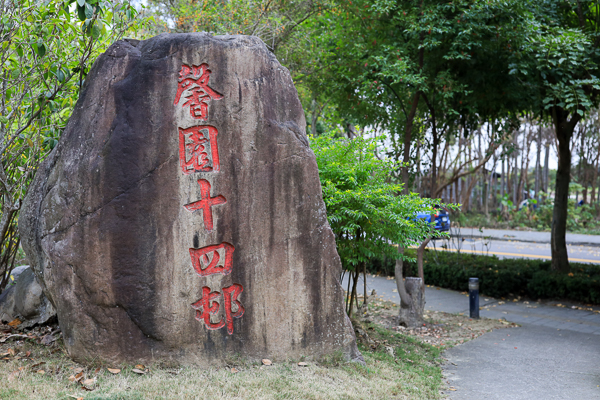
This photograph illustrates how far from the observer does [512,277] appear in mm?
8961

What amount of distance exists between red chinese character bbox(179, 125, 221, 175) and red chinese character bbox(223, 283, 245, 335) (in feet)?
3.37

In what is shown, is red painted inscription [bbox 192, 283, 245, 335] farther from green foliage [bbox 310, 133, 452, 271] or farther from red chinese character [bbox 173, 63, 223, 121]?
red chinese character [bbox 173, 63, 223, 121]

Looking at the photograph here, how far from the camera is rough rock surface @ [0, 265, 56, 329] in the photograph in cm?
501

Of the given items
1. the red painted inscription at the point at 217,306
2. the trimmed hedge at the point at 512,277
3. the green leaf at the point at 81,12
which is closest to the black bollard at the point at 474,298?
the trimmed hedge at the point at 512,277

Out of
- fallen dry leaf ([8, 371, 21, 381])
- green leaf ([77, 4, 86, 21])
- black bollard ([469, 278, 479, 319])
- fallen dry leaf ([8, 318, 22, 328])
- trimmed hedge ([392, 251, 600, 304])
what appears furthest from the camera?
trimmed hedge ([392, 251, 600, 304])

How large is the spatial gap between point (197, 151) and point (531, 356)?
449 cm

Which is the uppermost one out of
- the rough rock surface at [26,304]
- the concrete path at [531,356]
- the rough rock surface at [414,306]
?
the rough rock surface at [26,304]

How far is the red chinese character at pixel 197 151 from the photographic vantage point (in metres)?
4.20

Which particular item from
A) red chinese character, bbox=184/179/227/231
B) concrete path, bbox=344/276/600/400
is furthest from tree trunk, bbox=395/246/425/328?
red chinese character, bbox=184/179/227/231

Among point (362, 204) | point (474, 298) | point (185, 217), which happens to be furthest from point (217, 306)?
point (474, 298)

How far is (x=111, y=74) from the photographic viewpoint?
14.0 ft

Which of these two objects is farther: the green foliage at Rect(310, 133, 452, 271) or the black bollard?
the black bollard

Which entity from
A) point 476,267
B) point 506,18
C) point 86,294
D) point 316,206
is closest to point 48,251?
point 86,294

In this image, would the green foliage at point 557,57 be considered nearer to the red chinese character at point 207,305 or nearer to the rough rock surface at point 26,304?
the red chinese character at point 207,305
